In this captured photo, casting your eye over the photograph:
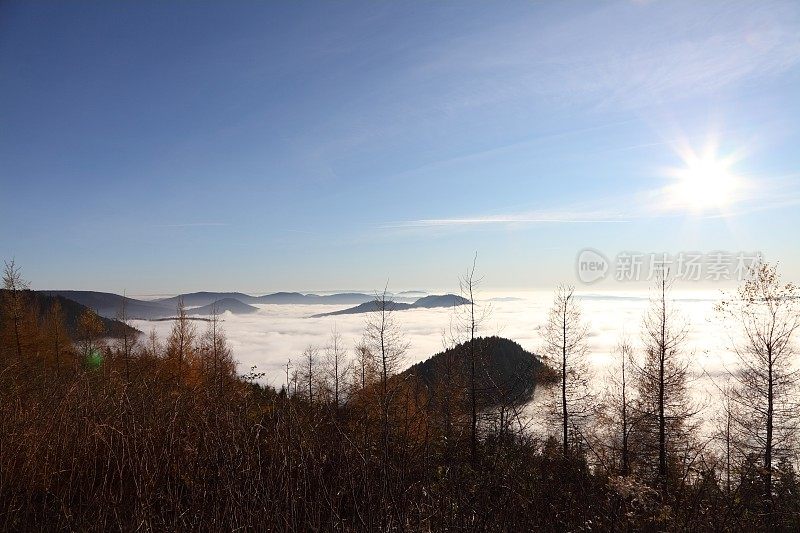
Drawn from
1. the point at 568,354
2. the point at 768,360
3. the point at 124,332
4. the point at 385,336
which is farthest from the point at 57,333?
the point at 768,360

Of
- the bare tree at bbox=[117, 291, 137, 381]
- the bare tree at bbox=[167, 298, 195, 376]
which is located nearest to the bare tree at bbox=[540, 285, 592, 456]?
the bare tree at bbox=[167, 298, 195, 376]

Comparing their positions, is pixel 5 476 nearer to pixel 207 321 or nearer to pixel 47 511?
pixel 47 511

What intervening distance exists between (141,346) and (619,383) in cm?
4656

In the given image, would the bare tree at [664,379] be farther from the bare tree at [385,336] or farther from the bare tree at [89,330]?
the bare tree at [89,330]

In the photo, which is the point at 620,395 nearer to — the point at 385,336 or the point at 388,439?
the point at 385,336

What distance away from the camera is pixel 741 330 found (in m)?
19.0

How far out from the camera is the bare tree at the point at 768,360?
59.0ft

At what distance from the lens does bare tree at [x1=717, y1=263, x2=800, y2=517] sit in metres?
18.0

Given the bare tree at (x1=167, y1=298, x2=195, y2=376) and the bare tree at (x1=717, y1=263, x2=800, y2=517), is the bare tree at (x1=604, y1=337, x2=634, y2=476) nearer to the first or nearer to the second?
the bare tree at (x1=717, y1=263, x2=800, y2=517)

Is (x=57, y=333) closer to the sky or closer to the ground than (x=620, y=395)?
closer to the sky

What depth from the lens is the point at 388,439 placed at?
6410 mm

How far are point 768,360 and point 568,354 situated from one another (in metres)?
9.07

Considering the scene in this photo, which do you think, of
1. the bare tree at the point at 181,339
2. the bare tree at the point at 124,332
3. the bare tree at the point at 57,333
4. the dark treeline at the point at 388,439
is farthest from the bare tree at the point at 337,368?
the bare tree at the point at 57,333

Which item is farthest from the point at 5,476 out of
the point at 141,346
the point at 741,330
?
the point at 141,346
